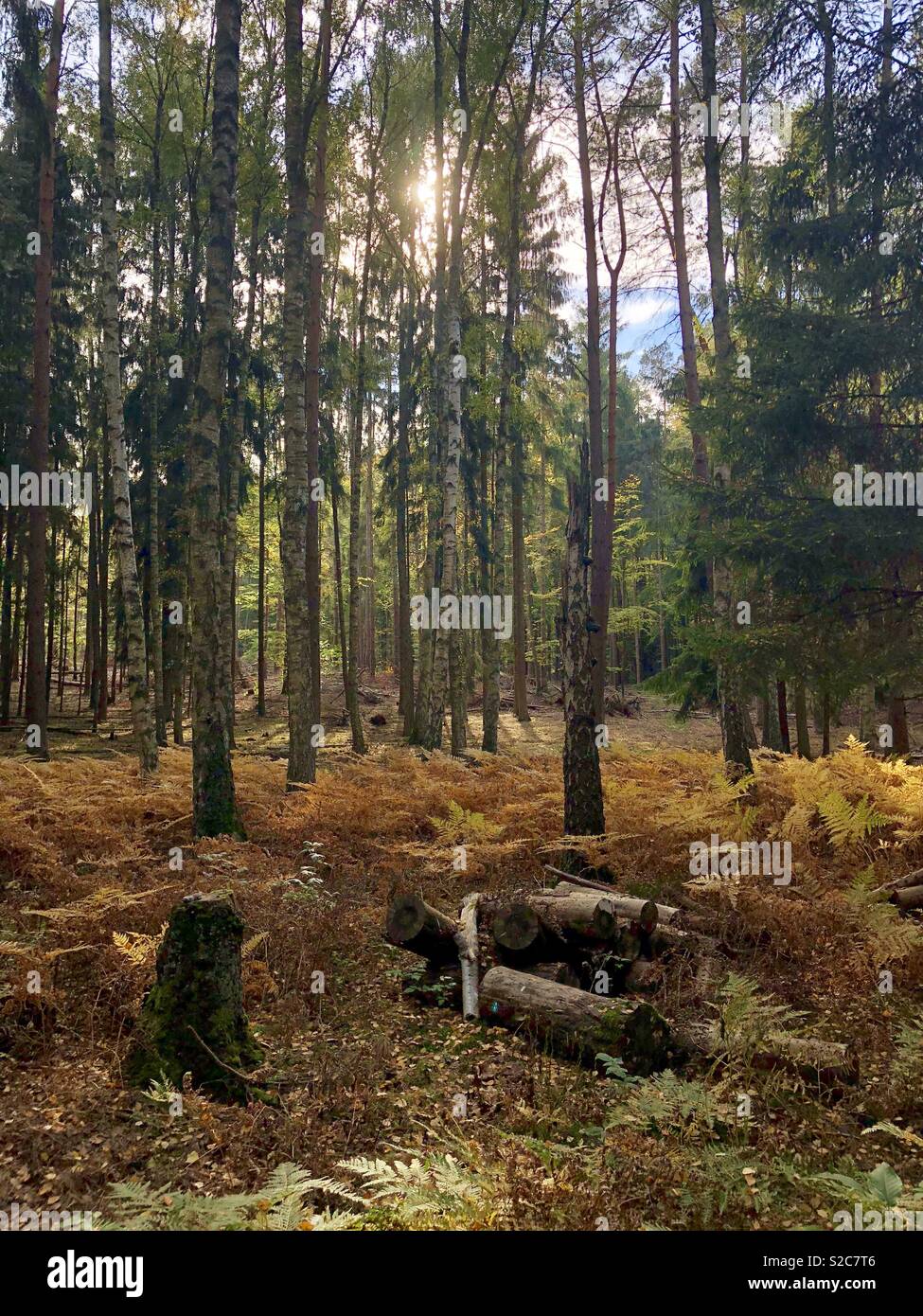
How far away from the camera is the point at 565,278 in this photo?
2161 cm

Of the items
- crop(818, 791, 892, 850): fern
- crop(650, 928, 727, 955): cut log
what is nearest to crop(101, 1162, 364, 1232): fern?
crop(650, 928, 727, 955): cut log

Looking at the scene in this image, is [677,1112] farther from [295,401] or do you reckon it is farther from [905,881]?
[295,401]

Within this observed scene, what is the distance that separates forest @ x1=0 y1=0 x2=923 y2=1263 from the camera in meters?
3.42

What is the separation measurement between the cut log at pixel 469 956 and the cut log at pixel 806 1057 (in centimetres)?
154

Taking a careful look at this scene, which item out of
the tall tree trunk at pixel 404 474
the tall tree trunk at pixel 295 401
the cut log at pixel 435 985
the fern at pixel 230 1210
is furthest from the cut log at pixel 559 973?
the tall tree trunk at pixel 404 474

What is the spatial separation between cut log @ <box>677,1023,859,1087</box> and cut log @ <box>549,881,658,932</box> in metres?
1.29

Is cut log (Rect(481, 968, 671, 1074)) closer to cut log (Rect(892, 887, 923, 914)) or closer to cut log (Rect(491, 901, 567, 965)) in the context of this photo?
Answer: cut log (Rect(491, 901, 567, 965))

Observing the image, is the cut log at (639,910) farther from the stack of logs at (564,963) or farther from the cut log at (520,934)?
the cut log at (520,934)

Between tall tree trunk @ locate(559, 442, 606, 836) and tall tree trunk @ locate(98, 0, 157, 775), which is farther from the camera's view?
tall tree trunk @ locate(98, 0, 157, 775)

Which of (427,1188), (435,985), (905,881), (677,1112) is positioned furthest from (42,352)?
(905,881)

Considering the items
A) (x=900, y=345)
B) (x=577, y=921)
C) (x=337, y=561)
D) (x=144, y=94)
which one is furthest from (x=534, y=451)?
(x=577, y=921)

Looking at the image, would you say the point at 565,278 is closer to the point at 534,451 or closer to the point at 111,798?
the point at 534,451

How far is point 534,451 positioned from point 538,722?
13543 mm

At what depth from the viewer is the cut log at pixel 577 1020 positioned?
4.24m
